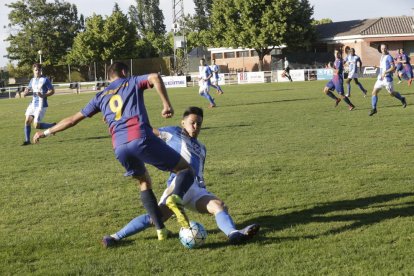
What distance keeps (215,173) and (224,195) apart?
1.53 metres

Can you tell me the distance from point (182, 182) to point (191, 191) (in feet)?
1.26


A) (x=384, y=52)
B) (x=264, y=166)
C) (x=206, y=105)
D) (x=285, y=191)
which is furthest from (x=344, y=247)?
(x=206, y=105)

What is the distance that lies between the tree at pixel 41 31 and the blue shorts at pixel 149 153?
6740 centimetres

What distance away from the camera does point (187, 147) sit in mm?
5398

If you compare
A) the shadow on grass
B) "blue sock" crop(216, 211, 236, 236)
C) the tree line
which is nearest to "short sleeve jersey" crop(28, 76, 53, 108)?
the shadow on grass

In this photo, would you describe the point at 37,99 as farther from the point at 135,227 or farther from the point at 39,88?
the point at 135,227

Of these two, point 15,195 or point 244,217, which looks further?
point 15,195

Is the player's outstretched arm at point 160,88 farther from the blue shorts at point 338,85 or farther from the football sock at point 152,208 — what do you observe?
the blue shorts at point 338,85

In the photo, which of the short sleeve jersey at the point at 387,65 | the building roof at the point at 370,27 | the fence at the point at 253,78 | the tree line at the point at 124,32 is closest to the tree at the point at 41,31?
the tree line at the point at 124,32

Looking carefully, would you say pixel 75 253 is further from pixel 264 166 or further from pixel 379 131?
pixel 379 131

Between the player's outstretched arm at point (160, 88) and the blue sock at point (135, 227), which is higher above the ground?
the player's outstretched arm at point (160, 88)

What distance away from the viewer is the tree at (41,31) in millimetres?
70688

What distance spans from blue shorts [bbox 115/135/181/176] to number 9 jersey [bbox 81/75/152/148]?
54 millimetres

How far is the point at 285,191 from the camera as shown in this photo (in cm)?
700
